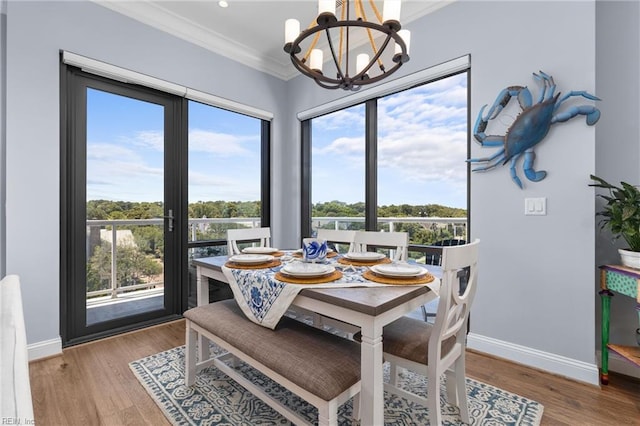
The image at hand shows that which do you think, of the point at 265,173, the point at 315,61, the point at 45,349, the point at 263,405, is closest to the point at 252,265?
the point at 263,405

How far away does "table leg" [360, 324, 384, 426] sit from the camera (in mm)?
1143

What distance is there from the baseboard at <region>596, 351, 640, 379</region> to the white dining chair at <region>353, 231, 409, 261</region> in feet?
4.64

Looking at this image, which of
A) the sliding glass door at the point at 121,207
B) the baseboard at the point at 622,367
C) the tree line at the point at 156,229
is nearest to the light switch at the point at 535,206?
the tree line at the point at 156,229

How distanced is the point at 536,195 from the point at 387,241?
106 cm

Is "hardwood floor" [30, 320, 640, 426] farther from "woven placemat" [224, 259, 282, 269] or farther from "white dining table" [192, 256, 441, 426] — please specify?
"white dining table" [192, 256, 441, 426]

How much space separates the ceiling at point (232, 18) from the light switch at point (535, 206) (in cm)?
174

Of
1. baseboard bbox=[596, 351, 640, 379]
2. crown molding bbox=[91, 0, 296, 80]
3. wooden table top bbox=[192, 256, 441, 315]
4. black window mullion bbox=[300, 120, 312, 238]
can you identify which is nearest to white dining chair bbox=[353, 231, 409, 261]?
wooden table top bbox=[192, 256, 441, 315]

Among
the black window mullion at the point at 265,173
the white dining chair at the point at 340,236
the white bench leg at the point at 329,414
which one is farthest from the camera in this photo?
the black window mullion at the point at 265,173

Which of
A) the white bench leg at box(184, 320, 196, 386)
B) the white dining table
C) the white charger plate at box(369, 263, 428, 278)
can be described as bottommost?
the white bench leg at box(184, 320, 196, 386)

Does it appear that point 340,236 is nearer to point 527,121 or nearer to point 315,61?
point 315,61

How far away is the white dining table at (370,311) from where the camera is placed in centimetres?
114

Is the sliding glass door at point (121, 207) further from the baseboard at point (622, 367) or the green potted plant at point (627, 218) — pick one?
the baseboard at point (622, 367)

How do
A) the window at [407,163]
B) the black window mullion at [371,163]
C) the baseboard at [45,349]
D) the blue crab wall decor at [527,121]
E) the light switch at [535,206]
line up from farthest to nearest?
the black window mullion at [371,163] → the window at [407,163] → the baseboard at [45,349] → the light switch at [535,206] → the blue crab wall decor at [527,121]

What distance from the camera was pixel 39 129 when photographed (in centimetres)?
222
